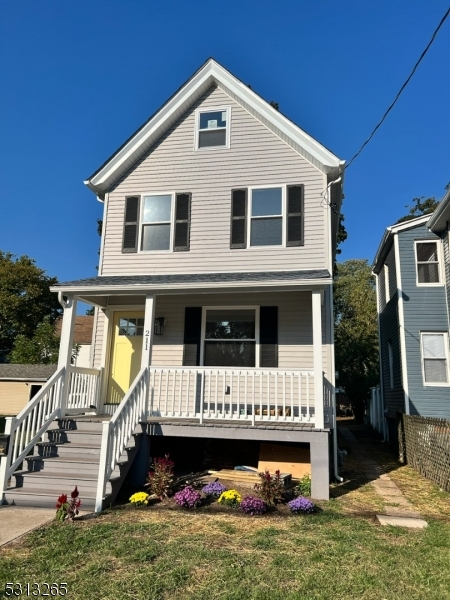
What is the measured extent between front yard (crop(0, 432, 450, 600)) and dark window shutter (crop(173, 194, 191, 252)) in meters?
5.86

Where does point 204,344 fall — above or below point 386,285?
below

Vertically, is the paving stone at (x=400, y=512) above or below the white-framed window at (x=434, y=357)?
below

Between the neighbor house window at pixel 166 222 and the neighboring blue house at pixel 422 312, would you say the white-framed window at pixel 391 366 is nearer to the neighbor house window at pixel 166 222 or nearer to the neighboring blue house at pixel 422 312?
the neighboring blue house at pixel 422 312

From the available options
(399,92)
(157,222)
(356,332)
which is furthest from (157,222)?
(356,332)

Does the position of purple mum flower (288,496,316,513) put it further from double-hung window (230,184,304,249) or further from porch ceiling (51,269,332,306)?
double-hung window (230,184,304,249)

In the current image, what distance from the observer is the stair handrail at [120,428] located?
19.3 feet

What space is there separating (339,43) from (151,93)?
20.6 feet

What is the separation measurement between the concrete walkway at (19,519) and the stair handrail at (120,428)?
702 millimetres

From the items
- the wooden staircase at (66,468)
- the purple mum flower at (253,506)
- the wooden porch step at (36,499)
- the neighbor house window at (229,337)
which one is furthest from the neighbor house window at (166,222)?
the purple mum flower at (253,506)

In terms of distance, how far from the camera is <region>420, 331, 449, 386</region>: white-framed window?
487 inches

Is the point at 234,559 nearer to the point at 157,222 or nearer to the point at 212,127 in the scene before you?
the point at 157,222

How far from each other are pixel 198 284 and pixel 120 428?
3.04 m

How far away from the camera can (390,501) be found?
6.62 metres

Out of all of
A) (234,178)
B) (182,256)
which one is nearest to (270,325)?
(182,256)
